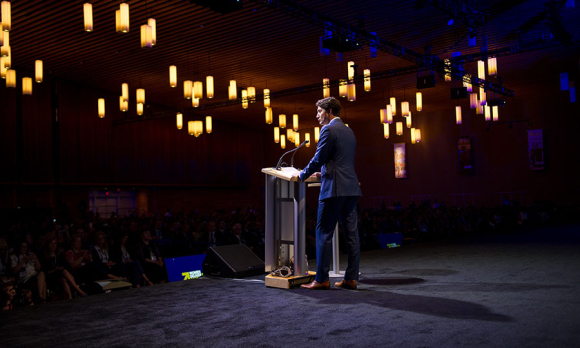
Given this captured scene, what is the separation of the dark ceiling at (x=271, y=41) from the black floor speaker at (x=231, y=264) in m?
2.73

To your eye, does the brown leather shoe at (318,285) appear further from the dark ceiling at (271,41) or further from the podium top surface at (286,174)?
the dark ceiling at (271,41)

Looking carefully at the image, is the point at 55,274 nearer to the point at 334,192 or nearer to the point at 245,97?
the point at 334,192

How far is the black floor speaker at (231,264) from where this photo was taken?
381 centimetres

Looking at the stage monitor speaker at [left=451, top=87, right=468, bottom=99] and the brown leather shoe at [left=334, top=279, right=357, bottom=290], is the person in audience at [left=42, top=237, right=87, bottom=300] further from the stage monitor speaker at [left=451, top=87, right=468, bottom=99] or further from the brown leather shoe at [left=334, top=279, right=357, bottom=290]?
the stage monitor speaker at [left=451, top=87, right=468, bottom=99]

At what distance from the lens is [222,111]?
16609 mm

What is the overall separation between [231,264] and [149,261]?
9.38 ft

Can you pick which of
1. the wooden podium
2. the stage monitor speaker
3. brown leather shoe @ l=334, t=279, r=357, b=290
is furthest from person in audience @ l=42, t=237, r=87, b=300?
the stage monitor speaker

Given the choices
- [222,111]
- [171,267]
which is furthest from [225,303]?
[222,111]

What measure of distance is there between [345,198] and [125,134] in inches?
516

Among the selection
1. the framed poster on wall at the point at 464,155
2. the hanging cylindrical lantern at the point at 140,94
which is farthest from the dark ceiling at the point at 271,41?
the framed poster on wall at the point at 464,155

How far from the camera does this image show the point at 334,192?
3049 mm

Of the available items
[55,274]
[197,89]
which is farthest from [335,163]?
[197,89]

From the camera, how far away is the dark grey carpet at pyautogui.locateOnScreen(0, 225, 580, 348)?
1967 mm

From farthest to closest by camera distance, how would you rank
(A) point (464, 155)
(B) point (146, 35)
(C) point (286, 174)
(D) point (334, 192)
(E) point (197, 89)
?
(A) point (464, 155), (E) point (197, 89), (B) point (146, 35), (C) point (286, 174), (D) point (334, 192)
